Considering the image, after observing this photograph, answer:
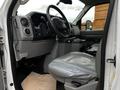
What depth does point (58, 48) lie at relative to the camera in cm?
249

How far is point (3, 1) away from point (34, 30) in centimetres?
50

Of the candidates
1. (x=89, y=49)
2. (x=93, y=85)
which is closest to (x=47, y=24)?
(x=89, y=49)

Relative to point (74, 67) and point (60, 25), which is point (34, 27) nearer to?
point (60, 25)

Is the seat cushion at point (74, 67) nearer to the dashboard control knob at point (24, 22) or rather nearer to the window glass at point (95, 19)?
the dashboard control knob at point (24, 22)

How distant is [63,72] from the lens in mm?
1791

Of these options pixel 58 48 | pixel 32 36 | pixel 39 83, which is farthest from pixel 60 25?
pixel 39 83

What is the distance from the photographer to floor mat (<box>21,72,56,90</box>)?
2.20m

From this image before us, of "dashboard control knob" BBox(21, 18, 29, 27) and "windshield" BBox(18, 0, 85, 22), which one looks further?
"windshield" BBox(18, 0, 85, 22)

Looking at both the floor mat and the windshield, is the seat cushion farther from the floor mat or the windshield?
the windshield

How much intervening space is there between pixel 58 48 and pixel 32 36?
402mm

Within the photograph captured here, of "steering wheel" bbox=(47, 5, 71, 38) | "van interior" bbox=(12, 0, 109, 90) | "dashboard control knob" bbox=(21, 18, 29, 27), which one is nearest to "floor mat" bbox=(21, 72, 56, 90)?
"van interior" bbox=(12, 0, 109, 90)

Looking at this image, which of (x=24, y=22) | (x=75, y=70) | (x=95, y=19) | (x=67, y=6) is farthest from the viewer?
(x=95, y=19)

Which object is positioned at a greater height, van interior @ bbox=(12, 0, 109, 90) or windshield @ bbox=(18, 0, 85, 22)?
windshield @ bbox=(18, 0, 85, 22)

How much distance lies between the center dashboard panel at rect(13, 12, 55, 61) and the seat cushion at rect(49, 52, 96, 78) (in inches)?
15.1
